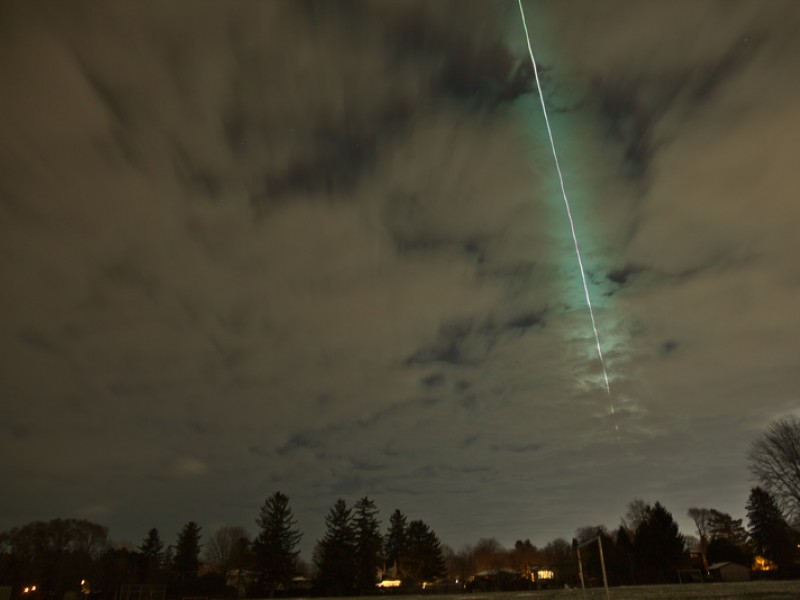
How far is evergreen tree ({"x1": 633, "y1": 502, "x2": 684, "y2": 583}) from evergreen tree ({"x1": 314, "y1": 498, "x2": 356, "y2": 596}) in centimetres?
4096

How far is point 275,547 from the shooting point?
72.1 m

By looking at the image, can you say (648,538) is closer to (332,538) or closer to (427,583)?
(427,583)

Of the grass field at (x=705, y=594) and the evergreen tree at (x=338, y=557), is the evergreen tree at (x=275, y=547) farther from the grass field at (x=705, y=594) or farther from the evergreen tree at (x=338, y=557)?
the grass field at (x=705, y=594)

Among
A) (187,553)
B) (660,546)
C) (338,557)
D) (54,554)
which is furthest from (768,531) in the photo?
(54,554)

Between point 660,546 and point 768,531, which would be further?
point 768,531

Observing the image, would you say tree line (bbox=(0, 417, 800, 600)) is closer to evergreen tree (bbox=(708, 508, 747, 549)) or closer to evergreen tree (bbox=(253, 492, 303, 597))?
evergreen tree (bbox=(253, 492, 303, 597))

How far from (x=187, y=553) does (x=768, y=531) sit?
93.1 meters

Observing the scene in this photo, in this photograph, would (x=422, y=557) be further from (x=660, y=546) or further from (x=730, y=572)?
(x=730, y=572)

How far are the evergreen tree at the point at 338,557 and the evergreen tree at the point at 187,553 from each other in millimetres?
29683

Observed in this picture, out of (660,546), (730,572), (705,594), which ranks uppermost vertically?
(660,546)

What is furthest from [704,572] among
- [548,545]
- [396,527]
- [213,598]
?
[548,545]

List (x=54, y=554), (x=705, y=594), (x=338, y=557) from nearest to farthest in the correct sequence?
(x=705, y=594), (x=338, y=557), (x=54, y=554)

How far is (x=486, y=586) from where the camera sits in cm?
8675

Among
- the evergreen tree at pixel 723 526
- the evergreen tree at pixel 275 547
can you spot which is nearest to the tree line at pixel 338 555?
the evergreen tree at pixel 275 547
